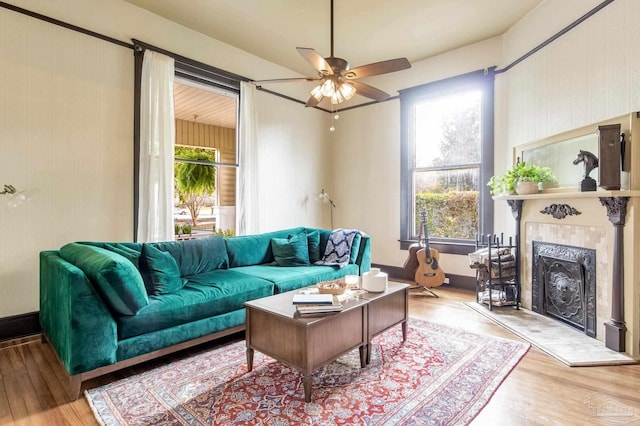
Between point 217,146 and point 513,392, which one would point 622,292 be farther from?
point 217,146

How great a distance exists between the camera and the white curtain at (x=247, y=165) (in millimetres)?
4484

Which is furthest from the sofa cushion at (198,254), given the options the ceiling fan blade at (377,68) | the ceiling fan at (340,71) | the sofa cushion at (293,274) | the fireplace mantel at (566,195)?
the fireplace mantel at (566,195)

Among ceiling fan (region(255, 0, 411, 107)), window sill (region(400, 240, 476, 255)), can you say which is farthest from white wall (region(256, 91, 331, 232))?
ceiling fan (region(255, 0, 411, 107))

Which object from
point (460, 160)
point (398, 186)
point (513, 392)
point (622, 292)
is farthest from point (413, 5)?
point (513, 392)

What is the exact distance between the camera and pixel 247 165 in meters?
4.50

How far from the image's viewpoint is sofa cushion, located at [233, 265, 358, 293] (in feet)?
10.8

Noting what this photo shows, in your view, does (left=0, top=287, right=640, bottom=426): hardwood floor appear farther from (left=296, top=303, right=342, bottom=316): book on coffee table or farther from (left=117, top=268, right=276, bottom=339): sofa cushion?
(left=296, top=303, right=342, bottom=316): book on coffee table

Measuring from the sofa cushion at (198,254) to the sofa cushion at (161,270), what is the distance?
0.20 metres

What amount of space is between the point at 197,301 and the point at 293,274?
1.10 m

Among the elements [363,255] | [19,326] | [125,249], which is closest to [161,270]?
[125,249]

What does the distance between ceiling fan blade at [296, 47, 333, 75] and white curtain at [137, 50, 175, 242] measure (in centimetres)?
194

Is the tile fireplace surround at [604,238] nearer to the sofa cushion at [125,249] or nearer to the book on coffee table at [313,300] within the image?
the book on coffee table at [313,300]

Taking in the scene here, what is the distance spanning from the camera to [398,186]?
202 inches

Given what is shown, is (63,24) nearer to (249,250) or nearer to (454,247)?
(249,250)
